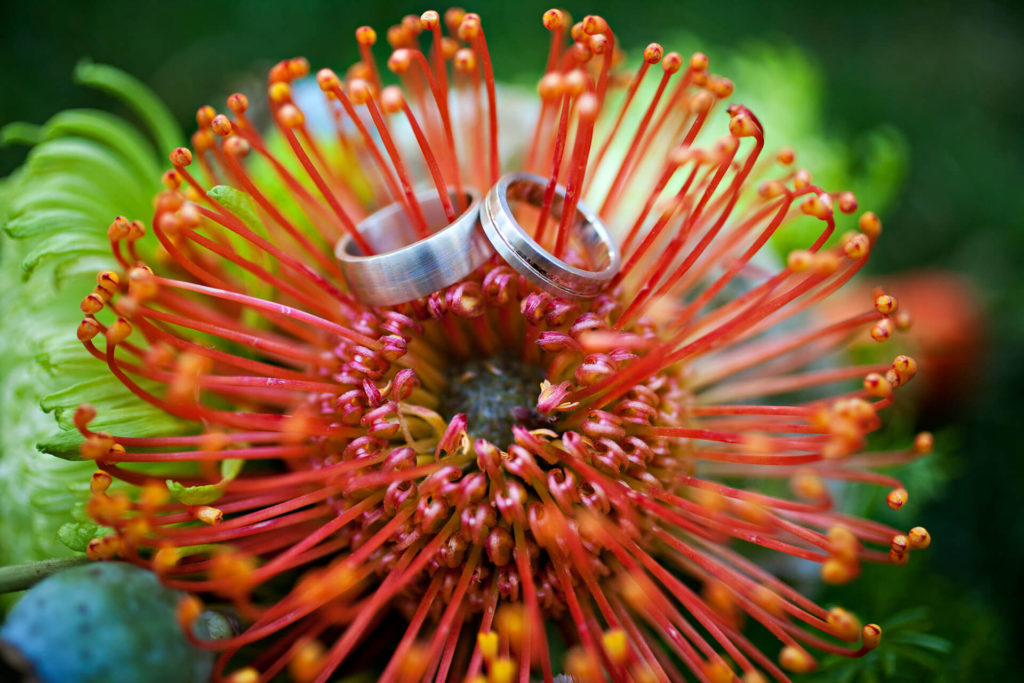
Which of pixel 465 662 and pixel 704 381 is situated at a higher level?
pixel 704 381

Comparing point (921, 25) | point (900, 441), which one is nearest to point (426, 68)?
point (900, 441)

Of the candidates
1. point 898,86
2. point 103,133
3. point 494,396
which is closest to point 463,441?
point 494,396

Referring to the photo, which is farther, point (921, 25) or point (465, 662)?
point (921, 25)

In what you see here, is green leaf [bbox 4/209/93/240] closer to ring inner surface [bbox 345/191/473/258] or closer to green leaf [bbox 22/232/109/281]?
green leaf [bbox 22/232/109/281]

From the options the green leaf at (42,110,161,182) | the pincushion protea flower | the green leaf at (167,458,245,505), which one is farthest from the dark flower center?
the green leaf at (42,110,161,182)

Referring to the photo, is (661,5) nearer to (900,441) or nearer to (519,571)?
(900,441)
